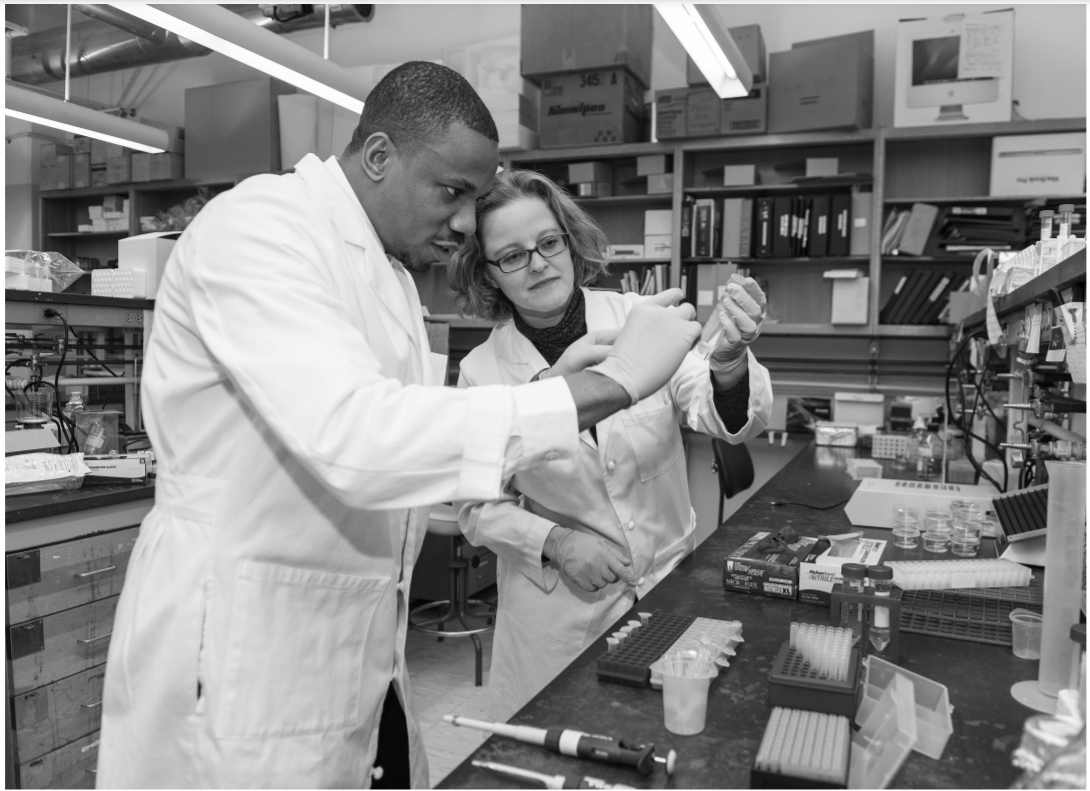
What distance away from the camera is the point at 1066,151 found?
3.86 m

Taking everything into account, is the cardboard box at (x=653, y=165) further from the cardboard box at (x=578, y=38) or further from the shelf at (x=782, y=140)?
the cardboard box at (x=578, y=38)

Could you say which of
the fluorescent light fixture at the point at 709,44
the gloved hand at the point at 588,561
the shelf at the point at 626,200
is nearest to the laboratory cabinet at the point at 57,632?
the gloved hand at the point at 588,561

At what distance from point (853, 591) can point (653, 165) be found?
12.3ft

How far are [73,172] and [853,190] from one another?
5185 millimetres

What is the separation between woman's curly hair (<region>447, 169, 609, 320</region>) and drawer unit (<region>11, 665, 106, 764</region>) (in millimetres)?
1492

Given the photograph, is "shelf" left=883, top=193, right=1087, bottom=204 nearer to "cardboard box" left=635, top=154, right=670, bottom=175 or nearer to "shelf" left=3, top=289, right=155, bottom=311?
"cardboard box" left=635, top=154, right=670, bottom=175

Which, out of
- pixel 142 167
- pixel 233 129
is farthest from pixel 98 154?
pixel 233 129

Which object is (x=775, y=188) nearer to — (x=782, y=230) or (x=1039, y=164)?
(x=782, y=230)

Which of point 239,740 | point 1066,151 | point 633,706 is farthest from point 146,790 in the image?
point 1066,151

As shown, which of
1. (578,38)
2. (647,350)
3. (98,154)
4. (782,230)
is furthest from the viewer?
(98,154)

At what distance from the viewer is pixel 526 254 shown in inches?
65.8

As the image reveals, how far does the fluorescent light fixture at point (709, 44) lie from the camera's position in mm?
2840

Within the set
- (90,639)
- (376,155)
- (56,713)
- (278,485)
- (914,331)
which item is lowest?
(56,713)

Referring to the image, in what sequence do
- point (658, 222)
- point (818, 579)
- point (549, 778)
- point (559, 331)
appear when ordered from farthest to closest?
point (658, 222)
point (559, 331)
point (818, 579)
point (549, 778)
